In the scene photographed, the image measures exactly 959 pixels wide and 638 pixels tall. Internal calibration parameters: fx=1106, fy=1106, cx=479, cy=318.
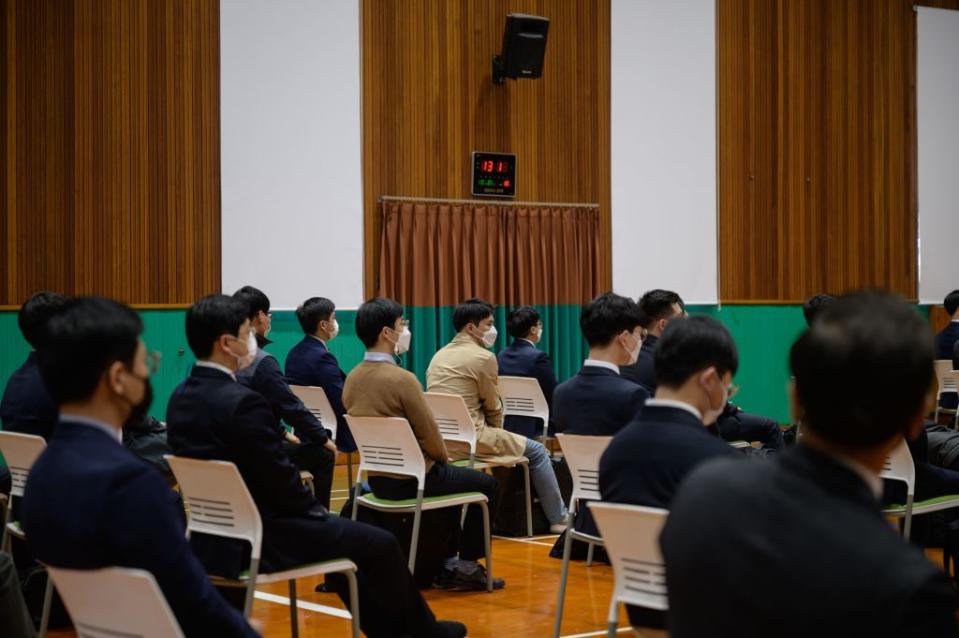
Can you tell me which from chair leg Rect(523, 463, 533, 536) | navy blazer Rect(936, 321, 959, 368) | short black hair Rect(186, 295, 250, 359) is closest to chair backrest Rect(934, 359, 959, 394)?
navy blazer Rect(936, 321, 959, 368)

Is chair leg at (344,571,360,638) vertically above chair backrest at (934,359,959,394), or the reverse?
chair backrest at (934,359,959,394)

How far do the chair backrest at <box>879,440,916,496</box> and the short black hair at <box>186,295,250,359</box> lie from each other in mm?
2783

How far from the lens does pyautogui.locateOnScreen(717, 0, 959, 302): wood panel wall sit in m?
11.9

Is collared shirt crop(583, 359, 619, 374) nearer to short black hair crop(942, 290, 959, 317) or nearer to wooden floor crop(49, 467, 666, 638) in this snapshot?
wooden floor crop(49, 467, 666, 638)

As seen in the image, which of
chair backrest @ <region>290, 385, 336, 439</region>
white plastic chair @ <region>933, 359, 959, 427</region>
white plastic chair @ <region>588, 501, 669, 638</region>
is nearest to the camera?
white plastic chair @ <region>588, 501, 669, 638</region>

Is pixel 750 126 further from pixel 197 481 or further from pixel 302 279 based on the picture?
pixel 197 481

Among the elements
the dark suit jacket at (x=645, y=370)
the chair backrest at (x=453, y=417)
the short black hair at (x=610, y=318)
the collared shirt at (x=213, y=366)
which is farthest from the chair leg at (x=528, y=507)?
the collared shirt at (x=213, y=366)

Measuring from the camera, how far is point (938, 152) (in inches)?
515

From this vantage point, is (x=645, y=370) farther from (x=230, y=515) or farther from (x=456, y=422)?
(x=230, y=515)

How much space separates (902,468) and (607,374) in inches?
52.2

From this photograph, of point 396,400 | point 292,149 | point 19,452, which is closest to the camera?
point 19,452

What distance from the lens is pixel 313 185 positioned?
976 cm

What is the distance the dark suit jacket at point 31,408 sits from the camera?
4.83 metres

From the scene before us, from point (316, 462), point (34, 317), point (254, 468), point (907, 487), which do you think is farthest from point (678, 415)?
point (316, 462)
